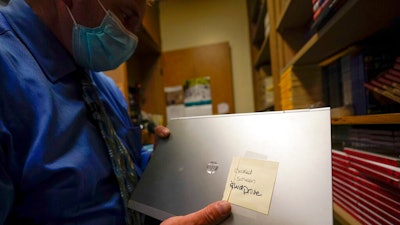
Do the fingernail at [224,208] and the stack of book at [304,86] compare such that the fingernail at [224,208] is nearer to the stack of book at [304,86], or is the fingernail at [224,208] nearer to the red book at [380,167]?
the red book at [380,167]

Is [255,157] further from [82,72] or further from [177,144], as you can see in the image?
[82,72]

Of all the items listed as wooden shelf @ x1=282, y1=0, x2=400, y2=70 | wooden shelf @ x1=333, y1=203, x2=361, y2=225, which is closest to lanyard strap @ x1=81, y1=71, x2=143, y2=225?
wooden shelf @ x1=333, y1=203, x2=361, y2=225

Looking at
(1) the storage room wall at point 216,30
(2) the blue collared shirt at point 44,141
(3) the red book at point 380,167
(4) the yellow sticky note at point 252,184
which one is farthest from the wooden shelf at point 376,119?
(1) the storage room wall at point 216,30

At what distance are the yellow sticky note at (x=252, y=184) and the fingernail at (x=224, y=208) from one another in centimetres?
1

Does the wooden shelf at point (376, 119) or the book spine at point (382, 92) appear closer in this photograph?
the wooden shelf at point (376, 119)

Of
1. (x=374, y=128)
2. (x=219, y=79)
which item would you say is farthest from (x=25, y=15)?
(x=219, y=79)

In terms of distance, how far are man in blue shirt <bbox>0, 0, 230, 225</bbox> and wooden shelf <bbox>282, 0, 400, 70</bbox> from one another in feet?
1.81

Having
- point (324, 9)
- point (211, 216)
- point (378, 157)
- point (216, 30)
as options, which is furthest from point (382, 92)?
point (216, 30)

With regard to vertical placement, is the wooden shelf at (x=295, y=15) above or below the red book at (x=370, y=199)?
above

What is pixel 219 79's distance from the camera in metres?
2.48

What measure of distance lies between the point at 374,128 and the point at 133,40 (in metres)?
0.75

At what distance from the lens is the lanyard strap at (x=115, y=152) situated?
574mm

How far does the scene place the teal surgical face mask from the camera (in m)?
0.60

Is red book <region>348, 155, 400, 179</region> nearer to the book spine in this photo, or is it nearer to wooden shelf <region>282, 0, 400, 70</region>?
the book spine
